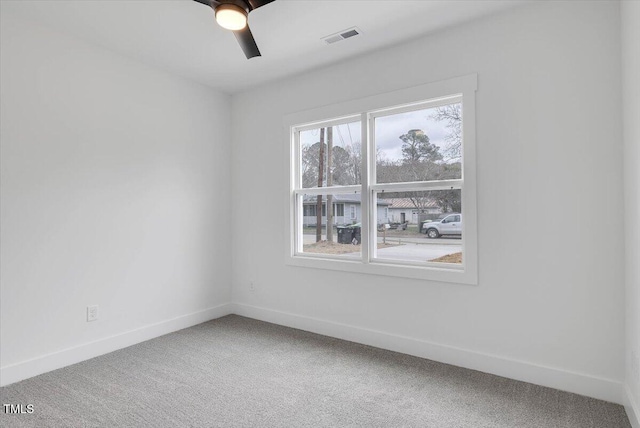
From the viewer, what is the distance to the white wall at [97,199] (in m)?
2.52

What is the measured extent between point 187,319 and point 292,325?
3.72 feet

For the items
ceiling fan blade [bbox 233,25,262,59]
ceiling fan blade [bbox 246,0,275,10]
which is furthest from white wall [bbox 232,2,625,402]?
ceiling fan blade [bbox 246,0,275,10]

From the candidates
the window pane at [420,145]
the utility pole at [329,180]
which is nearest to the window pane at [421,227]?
the window pane at [420,145]

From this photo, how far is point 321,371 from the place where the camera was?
2.63m

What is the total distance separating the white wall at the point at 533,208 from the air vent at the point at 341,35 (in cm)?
39

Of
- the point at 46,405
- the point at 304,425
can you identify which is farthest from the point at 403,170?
the point at 46,405

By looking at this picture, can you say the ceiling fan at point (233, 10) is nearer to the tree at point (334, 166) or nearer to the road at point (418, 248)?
the tree at point (334, 166)

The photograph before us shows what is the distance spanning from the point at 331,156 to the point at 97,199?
7.15ft

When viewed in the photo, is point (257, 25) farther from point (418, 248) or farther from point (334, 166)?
point (418, 248)

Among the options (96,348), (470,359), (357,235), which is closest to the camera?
(470,359)

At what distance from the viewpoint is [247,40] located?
2.21 m

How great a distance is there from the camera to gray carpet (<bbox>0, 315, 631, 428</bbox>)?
2014mm

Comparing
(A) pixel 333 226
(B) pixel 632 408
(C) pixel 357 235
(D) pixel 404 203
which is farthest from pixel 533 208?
(A) pixel 333 226

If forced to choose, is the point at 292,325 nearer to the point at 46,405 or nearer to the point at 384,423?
the point at 384,423
